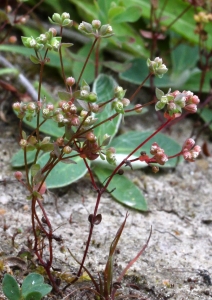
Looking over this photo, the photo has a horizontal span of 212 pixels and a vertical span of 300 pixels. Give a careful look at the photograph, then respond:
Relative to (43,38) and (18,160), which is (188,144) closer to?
(43,38)

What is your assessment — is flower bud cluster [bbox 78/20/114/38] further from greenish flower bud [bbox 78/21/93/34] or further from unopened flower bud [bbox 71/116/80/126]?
unopened flower bud [bbox 71/116/80/126]

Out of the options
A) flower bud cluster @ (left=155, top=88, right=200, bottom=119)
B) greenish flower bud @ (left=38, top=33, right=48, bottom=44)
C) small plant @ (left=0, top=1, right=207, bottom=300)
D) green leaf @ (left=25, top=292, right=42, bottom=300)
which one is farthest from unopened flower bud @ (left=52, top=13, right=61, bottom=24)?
green leaf @ (left=25, top=292, right=42, bottom=300)

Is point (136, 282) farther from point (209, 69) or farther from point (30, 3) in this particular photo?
point (30, 3)

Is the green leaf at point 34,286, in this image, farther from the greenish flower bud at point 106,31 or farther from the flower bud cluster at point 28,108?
the greenish flower bud at point 106,31

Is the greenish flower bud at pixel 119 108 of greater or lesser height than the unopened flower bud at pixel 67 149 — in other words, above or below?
above

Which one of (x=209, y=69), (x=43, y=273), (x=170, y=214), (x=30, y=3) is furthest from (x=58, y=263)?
(x=30, y=3)

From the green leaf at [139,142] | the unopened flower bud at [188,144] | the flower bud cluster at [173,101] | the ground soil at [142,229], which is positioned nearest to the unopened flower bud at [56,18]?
the flower bud cluster at [173,101]
